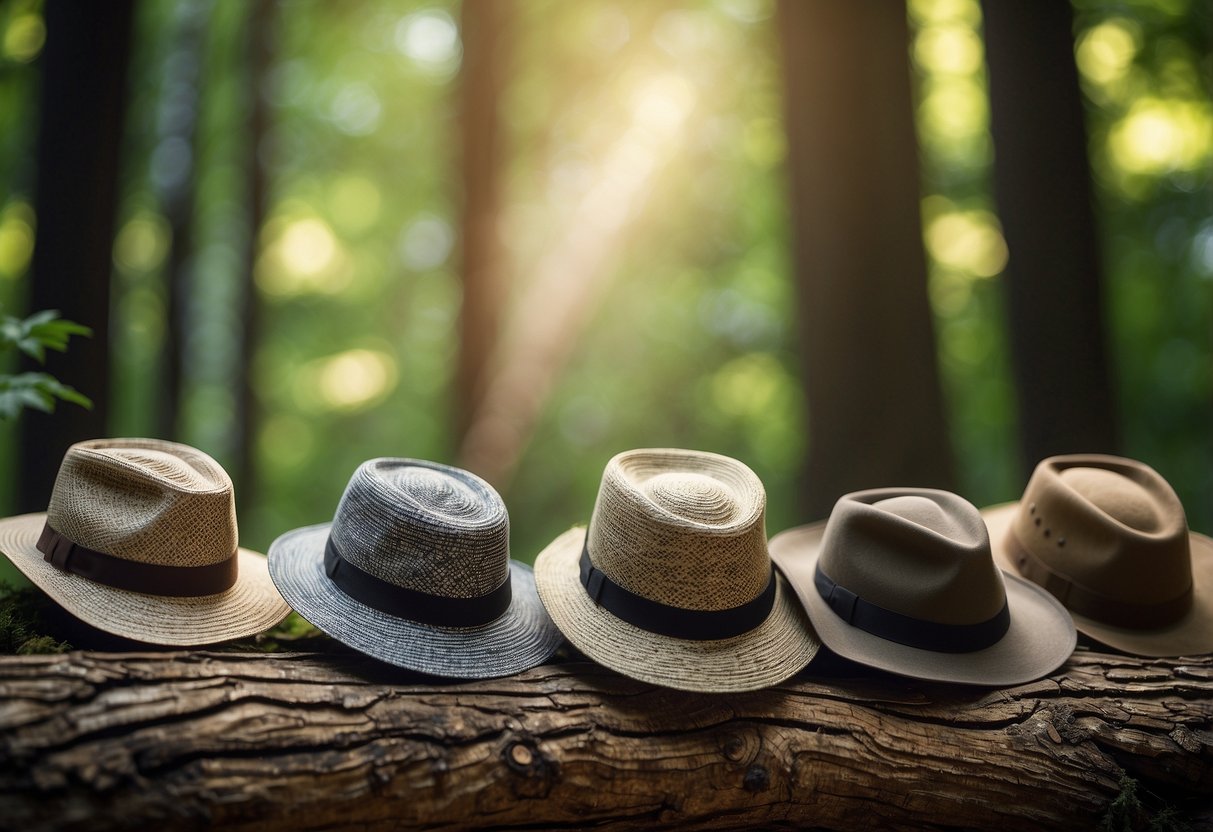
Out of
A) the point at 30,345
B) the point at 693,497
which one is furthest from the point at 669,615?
the point at 30,345

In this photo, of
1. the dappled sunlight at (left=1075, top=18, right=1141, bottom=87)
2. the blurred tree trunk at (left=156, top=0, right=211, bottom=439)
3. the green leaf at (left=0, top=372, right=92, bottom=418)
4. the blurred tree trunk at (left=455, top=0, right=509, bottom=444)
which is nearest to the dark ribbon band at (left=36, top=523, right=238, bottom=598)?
the green leaf at (left=0, top=372, right=92, bottom=418)

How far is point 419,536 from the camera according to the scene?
226 centimetres

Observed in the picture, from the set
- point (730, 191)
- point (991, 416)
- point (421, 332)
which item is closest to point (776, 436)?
point (991, 416)

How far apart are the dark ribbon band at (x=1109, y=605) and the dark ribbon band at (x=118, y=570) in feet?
10.4

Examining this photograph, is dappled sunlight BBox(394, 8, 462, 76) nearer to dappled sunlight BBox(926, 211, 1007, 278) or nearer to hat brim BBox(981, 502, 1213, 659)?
dappled sunlight BBox(926, 211, 1007, 278)

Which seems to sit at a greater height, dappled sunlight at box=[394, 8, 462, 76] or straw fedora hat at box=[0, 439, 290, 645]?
dappled sunlight at box=[394, 8, 462, 76]

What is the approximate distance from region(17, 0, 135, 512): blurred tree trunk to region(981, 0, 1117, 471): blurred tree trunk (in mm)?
5788

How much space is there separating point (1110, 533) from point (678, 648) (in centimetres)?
182

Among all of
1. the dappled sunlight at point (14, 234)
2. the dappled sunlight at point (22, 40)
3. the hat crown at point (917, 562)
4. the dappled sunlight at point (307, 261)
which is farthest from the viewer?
the dappled sunlight at point (307, 261)

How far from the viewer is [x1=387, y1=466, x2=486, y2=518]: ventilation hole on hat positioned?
240 centimetres

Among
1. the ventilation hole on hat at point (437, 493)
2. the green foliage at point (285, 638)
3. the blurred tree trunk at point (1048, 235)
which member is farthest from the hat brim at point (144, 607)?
the blurred tree trunk at point (1048, 235)

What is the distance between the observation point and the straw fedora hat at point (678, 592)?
7.64 feet

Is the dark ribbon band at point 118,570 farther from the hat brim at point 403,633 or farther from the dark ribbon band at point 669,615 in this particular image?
the dark ribbon band at point 669,615

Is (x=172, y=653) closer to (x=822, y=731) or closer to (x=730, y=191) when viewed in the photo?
(x=822, y=731)
